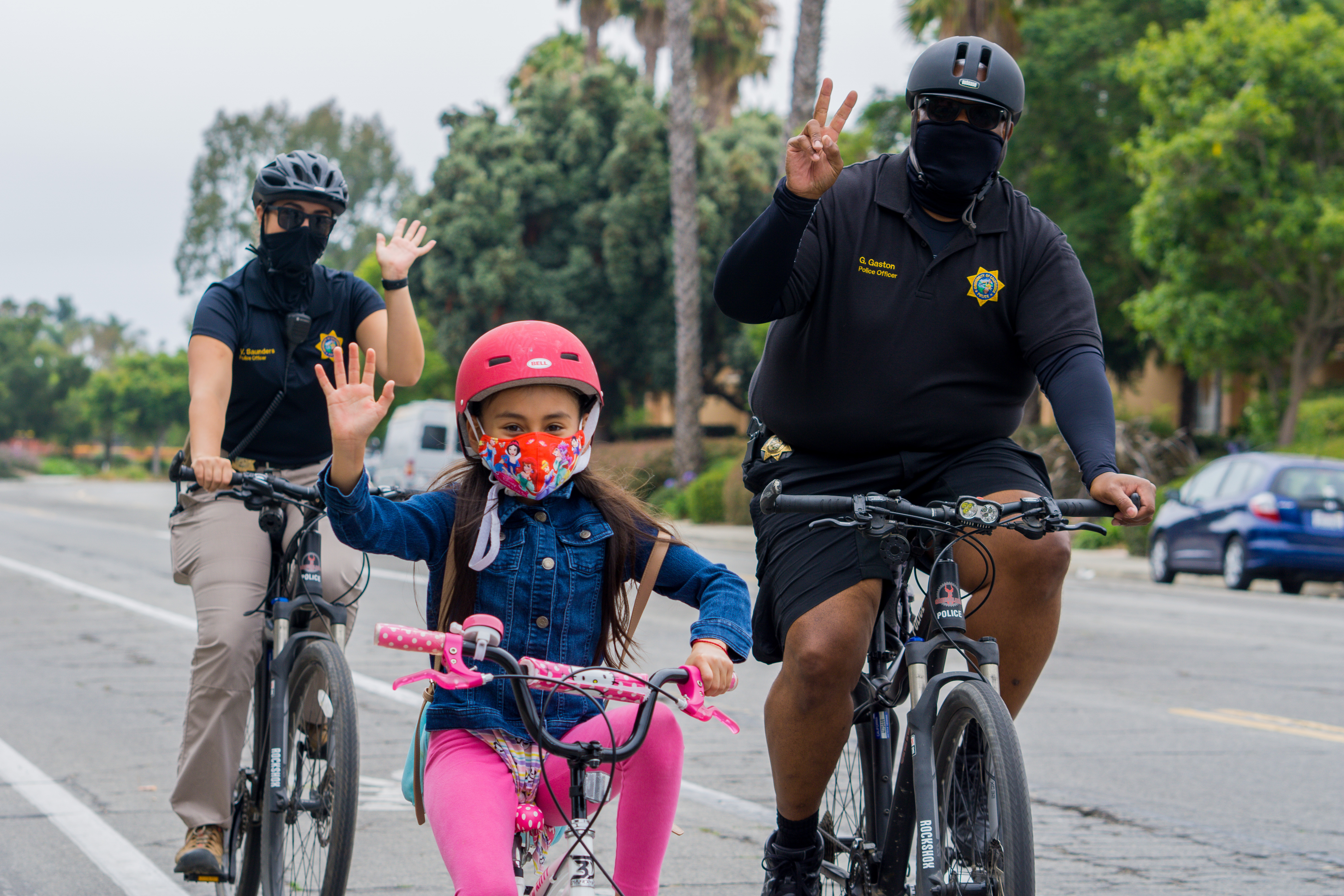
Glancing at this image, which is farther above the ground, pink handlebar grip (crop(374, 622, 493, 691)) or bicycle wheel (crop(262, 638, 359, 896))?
pink handlebar grip (crop(374, 622, 493, 691))

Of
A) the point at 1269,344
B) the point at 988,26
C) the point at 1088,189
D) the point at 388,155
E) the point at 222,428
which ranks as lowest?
the point at 222,428

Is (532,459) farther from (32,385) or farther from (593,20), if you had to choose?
(32,385)

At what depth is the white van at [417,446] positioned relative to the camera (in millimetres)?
30250

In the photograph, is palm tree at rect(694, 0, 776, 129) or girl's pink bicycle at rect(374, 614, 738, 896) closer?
girl's pink bicycle at rect(374, 614, 738, 896)

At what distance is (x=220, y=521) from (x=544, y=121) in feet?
109

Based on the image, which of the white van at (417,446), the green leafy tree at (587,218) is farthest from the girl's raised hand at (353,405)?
the green leafy tree at (587,218)

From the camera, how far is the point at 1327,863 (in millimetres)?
4828

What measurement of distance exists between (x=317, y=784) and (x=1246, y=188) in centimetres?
2161

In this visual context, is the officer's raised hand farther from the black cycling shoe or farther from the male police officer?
the black cycling shoe

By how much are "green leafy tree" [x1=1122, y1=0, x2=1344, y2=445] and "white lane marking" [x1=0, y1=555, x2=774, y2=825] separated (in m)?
14.0

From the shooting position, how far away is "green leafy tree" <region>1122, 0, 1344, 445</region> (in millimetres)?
22312

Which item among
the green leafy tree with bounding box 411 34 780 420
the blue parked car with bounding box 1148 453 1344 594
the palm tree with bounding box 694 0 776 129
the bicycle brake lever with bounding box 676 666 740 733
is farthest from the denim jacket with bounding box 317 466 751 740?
the palm tree with bounding box 694 0 776 129

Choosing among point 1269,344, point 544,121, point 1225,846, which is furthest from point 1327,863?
point 544,121

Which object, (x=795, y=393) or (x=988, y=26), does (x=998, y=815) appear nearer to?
(x=795, y=393)
